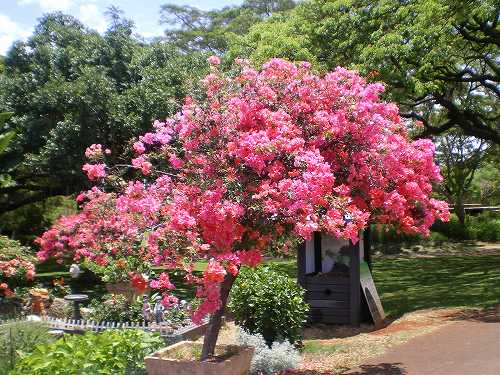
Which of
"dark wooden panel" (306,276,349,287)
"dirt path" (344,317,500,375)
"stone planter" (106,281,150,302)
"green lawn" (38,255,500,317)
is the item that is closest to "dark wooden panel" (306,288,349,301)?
"dark wooden panel" (306,276,349,287)

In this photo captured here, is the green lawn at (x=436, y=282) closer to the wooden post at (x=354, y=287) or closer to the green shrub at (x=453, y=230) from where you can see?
the wooden post at (x=354, y=287)

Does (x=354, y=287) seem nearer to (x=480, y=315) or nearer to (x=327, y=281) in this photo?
(x=327, y=281)

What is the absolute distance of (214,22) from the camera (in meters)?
38.8

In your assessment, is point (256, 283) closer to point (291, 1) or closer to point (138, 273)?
point (138, 273)

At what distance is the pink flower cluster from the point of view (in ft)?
20.6

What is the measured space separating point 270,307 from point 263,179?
3132 millimetres

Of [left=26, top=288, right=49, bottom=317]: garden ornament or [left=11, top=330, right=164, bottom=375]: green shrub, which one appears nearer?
[left=11, top=330, right=164, bottom=375]: green shrub

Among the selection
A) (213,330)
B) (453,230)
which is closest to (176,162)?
(213,330)

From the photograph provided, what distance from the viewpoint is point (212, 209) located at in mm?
6223

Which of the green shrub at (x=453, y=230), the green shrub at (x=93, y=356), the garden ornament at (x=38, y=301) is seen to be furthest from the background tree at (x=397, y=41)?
the green shrub at (x=453, y=230)

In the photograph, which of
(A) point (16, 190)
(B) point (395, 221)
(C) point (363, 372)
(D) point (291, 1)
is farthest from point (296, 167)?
(D) point (291, 1)

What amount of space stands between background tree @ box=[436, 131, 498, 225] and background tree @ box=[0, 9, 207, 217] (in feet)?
66.6

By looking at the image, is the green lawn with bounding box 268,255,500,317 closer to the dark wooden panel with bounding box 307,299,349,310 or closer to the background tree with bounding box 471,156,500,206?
the dark wooden panel with bounding box 307,299,349,310

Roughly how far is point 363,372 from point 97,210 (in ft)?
13.7
